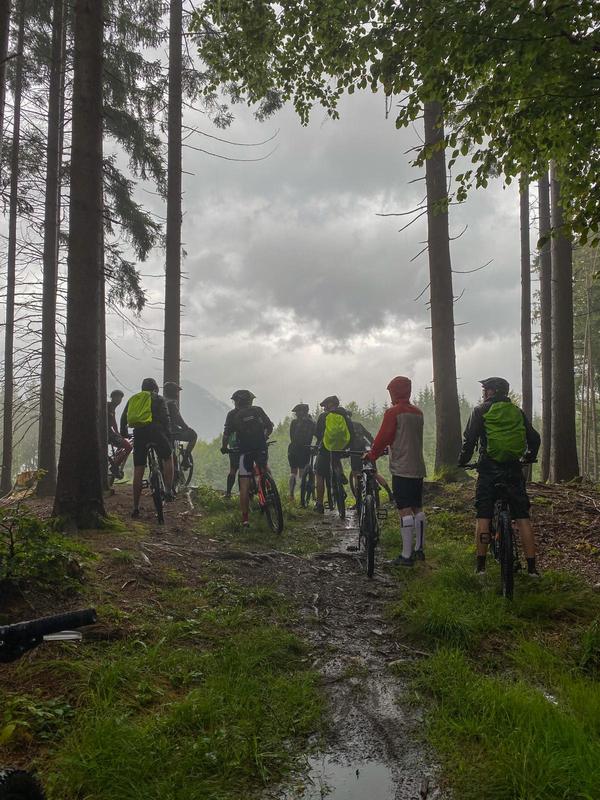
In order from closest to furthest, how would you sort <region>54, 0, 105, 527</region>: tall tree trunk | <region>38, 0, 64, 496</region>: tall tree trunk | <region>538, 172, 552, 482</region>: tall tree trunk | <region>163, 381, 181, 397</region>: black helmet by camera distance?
<region>54, 0, 105, 527</region>: tall tree trunk
<region>38, 0, 64, 496</region>: tall tree trunk
<region>163, 381, 181, 397</region>: black helmet
<region>538, 172, 552, 482</region>: tall tree trunk

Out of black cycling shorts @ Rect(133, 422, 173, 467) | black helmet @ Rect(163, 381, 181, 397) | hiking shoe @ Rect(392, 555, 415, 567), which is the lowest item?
hiking shoe @ Rect(392, 555, 415, 567)

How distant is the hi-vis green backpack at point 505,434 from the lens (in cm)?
590

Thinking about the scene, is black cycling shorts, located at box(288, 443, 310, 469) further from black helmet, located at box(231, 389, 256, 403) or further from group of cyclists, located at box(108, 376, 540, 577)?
black helmet, located at box(231, 389, 256, 403)

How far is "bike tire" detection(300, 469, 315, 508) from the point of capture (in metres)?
13.3

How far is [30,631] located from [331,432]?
9.41 metres

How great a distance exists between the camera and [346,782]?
291 cm

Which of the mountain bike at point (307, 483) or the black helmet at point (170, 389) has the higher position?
the black helmet at point (170, 389)

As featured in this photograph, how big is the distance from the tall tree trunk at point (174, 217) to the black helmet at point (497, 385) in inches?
389

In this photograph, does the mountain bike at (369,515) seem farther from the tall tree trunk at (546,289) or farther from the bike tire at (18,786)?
the tall tree trunk at (546,289)

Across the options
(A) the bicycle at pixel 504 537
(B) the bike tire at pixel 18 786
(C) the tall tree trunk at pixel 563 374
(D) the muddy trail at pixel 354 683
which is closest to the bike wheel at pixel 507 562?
(A) the bicycle at pixel 504 537

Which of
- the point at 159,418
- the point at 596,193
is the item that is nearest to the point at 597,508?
the point at 596,193

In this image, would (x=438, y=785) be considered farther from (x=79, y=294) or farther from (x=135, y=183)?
(x=135, y=183)

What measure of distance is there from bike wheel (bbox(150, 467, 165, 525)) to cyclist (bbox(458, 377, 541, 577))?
5493 millimetres

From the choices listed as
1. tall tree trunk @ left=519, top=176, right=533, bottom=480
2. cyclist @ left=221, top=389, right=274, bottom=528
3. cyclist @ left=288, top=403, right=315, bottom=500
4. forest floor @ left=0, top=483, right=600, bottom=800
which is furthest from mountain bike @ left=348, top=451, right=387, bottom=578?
A: tall tree trunk @ left=519, top=176, right=533, bottom=480
